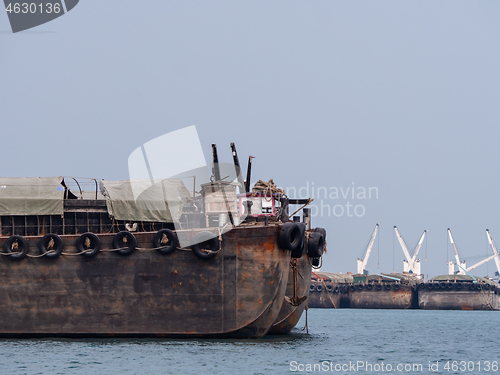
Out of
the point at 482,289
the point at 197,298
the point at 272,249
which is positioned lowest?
the point at 482,289

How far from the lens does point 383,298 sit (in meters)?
110

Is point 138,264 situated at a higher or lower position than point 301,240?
lower

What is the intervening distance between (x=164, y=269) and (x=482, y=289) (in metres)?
88.4

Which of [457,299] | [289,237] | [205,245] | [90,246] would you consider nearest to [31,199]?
[90,246]

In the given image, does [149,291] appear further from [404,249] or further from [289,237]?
[404,249]

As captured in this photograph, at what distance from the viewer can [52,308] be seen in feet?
103

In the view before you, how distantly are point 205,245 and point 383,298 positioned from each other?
281 feet

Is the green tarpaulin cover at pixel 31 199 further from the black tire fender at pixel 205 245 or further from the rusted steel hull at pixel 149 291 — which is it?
the black tire fender at pixel 205 245

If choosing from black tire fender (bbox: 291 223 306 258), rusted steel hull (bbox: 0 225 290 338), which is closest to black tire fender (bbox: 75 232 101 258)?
rusted steel hull (bbox: 0 225 290 338)

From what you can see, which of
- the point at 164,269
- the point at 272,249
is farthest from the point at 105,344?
the point at 272,249

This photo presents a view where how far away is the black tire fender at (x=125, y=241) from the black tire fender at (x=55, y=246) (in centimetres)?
265

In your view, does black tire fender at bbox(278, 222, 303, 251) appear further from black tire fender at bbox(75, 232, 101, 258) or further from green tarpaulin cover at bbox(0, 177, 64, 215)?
green tarpaulin cover at bbox(0, 177, 64, 215)

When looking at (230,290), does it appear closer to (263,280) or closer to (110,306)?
(263,280)

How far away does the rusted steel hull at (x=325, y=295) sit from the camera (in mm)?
113375
